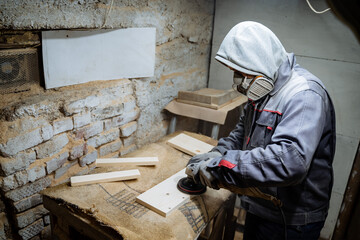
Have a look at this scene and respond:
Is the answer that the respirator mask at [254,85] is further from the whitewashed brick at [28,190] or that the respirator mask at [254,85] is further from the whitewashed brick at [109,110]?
the whitewashed brick at [28,190]

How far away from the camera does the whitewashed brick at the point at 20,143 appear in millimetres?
1459

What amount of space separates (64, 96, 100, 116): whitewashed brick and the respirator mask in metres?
0.98

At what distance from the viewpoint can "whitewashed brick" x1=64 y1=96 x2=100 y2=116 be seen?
1.74 metres

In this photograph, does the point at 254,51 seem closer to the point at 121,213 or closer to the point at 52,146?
the point at 121,213

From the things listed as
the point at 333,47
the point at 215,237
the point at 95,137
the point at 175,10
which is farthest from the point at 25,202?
the point at 333,47

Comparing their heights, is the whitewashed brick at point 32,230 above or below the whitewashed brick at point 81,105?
below

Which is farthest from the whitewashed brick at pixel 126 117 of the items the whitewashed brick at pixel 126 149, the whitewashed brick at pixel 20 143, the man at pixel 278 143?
the man at pixel 278 143

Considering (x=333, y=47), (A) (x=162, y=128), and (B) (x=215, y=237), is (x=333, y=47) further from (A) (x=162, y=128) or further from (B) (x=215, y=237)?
(B) (x=215, y=237)

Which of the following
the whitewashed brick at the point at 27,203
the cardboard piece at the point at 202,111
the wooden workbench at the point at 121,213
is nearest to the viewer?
the wooden workbench at the point at 121,213

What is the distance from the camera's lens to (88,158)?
2.01 meters

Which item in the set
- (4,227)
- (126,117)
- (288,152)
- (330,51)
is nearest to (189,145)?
(126,117)

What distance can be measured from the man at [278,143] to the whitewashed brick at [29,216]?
102cm

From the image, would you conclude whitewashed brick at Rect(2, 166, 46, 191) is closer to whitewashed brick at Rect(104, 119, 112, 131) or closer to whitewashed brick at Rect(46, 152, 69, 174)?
whitewashed brick at Rect(46, 152, 69, 174)

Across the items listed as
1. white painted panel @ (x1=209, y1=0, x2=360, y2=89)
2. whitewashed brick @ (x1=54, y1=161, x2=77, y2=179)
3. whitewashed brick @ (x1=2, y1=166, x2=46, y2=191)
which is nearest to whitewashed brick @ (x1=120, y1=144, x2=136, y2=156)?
whitewashed brick @ (x1=54, y1=161, x2=77, y2=179)
